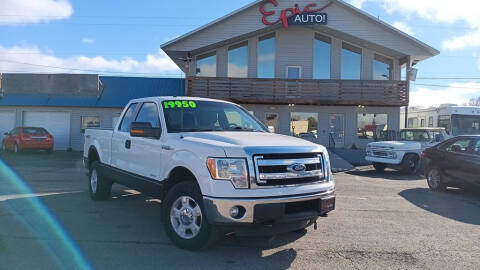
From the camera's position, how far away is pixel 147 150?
5453mm

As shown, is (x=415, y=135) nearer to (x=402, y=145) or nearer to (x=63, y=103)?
(x=402, y=145)

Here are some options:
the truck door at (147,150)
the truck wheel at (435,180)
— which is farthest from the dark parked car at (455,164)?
the truck door at (147,150)

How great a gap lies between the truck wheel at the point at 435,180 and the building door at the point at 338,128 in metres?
10.9

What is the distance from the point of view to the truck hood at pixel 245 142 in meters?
4.25

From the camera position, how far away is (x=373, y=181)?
38.5 feet

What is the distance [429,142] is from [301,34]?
33.1ft

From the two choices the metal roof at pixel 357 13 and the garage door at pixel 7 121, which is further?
the garage door at pixel 7 121

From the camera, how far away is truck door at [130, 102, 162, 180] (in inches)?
205

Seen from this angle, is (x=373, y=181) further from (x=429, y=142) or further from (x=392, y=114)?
(x=392, y=114)

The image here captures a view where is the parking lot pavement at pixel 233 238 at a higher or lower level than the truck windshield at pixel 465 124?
lower

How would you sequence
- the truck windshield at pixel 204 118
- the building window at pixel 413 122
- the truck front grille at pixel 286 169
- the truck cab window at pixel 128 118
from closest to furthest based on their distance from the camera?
the truck front grille at pixel 286 169
the truck windshield at pixel 204 118
the truck cab window at pixel 128 118
the building window at pixel 413 122

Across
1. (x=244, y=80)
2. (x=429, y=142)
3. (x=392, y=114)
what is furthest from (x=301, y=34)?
(x=429, y=142)

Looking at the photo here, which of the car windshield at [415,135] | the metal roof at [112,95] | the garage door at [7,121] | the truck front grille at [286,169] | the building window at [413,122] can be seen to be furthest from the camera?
the garage door at [7,121]

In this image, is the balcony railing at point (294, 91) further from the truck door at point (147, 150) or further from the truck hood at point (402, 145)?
the truck door at point (147, 150)
